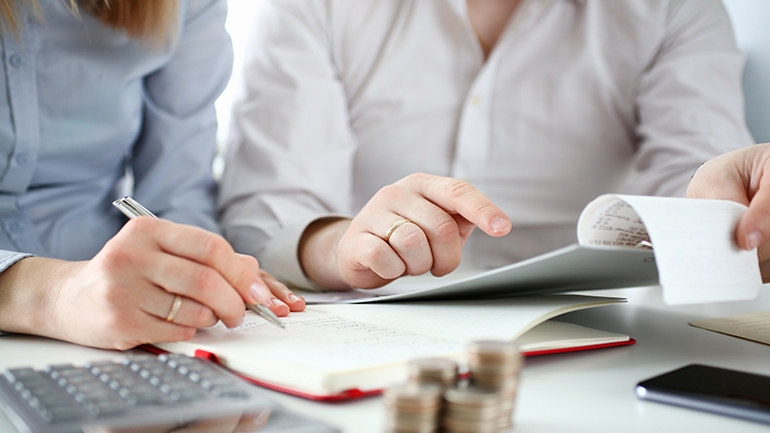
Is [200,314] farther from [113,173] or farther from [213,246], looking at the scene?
[113,173]

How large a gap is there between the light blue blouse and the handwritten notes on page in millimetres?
708

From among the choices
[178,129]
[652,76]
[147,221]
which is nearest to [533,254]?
[652,76]

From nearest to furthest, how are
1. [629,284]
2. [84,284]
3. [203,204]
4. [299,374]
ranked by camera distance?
[299,374], [84,284], [629,284], [203,204]

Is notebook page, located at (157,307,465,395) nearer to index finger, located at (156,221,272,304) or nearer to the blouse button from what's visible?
index finger, located at (156,221,272,304)

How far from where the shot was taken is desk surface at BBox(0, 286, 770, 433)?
37 cm

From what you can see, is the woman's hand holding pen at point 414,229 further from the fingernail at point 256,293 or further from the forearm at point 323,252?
the fingernail at point 256,293

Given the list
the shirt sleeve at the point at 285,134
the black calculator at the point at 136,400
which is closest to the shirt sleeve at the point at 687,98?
the shirt sleeve at the point at 285,134

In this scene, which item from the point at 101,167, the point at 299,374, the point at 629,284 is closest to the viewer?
the point at 299,374

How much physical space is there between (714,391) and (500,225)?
258 millimetres

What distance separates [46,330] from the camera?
53 cm

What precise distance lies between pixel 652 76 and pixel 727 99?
5.8 inches

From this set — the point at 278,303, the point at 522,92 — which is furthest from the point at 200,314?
the point at 522,92

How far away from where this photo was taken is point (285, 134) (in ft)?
3.63

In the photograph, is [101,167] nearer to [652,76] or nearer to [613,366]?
[613,366]
